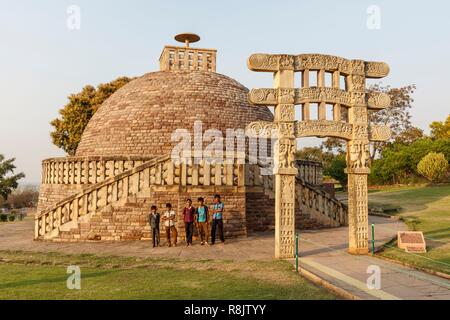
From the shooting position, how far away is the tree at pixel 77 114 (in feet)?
94.0

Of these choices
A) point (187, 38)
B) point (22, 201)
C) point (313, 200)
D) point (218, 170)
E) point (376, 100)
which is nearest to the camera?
point (376, 100)

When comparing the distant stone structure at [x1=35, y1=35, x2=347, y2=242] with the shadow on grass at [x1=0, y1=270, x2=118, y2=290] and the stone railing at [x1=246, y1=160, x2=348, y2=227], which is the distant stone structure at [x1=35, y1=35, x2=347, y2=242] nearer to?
the stone railing at [x1=246, y1=160, x2=348, y2=227]

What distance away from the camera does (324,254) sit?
9.18 metres

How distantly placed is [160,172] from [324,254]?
6.00 metres

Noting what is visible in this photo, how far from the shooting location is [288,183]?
29.7 feet

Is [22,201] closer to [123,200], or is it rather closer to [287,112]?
[123,200]

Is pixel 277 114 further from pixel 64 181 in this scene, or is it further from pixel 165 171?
pixel 64 181

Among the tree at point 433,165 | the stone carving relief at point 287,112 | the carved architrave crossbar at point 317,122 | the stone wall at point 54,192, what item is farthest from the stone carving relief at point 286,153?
the tree at point 433,165

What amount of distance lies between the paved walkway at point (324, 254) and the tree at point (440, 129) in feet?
124

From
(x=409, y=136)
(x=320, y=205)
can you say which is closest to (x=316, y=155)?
(x=409, y=136)

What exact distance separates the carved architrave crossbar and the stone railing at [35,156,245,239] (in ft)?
11.4

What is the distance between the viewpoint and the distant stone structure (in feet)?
39.2

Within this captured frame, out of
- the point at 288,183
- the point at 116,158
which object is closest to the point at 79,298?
the point at 288,183

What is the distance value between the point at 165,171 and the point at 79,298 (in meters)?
6.84
